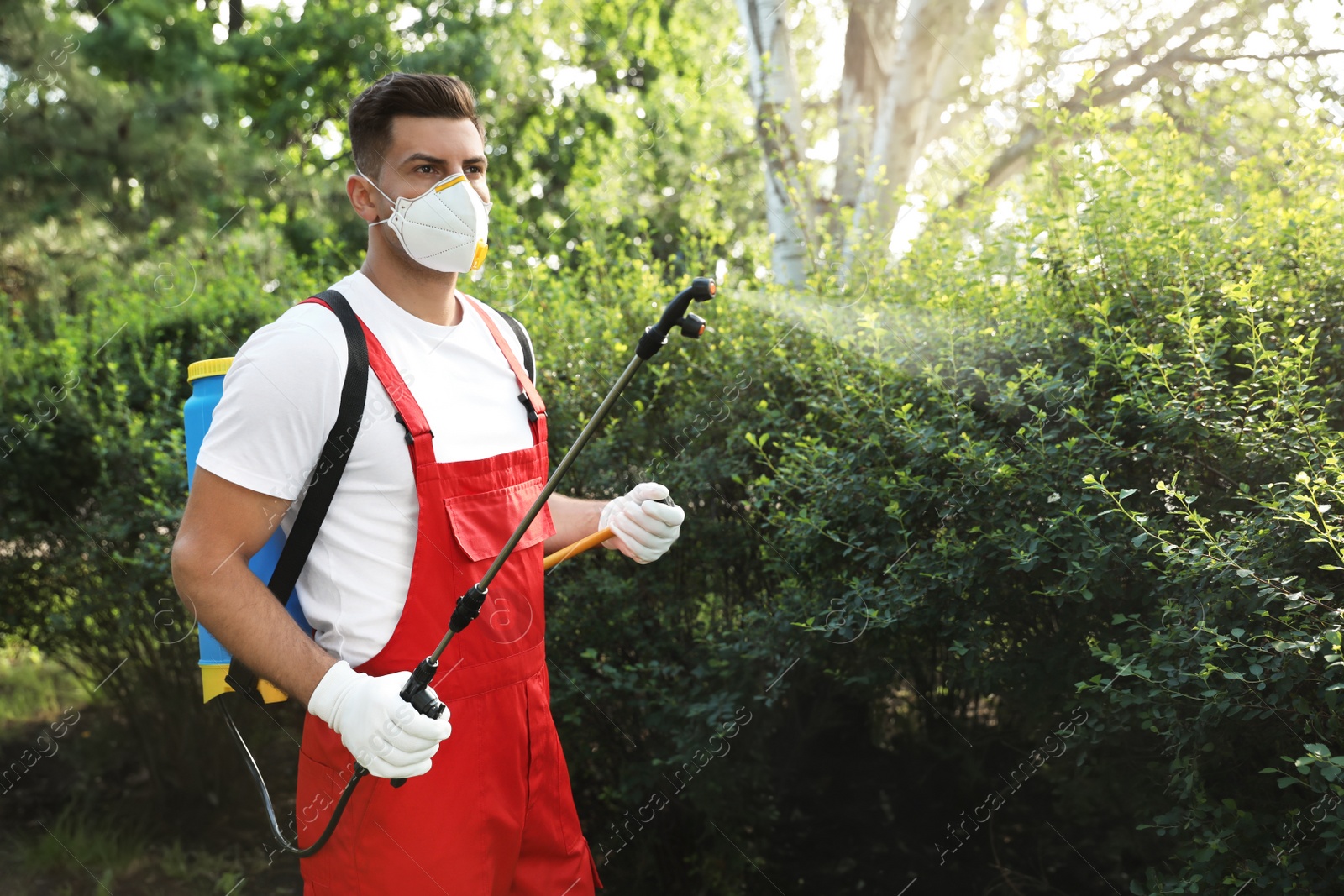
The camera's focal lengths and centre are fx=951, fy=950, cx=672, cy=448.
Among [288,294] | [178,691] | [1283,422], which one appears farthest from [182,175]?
[1283,422]

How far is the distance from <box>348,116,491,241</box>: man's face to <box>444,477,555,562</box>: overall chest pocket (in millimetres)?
571

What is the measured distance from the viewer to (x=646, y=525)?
6.82 ft

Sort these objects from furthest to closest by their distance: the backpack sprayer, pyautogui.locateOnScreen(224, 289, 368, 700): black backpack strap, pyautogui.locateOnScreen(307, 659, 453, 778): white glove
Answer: pyautogui.locateOnScreen(224, 289, 368, 700): black backpack strap
pyautogui.locateOnScreen(307, 659, 453, 778): white glove
the backpack sprayer

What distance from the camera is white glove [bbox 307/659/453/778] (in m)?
1.59

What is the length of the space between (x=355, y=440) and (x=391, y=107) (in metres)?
0.77

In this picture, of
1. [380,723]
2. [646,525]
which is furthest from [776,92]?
[380,723]

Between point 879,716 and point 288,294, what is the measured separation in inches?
145

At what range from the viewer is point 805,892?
333 cm

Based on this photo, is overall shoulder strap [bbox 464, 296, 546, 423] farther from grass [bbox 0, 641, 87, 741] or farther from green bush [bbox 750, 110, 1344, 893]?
grass [bbox 0, 641, 87, 741]

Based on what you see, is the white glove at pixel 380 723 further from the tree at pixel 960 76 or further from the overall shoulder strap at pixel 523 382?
the tree at pixel 960 76

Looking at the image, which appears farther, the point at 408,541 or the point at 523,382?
the point at 523,382

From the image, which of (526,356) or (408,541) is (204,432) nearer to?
(408,541)

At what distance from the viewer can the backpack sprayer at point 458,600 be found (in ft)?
4.84

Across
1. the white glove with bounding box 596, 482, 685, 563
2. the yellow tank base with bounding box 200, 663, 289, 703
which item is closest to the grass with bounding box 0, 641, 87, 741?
the yellow tank base with bounding box 200, 663, 289, 703
